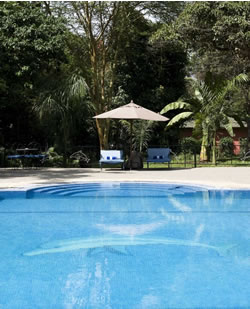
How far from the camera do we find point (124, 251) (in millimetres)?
6051

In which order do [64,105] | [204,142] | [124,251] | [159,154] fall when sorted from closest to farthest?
[124,251] → [159,154] → [64,105] → [204,142]

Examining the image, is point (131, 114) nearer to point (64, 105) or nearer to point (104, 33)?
point (64, 105)

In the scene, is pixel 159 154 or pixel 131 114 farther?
pixel 159 154

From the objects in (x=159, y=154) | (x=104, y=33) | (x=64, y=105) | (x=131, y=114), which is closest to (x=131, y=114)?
(x=131, y=114)

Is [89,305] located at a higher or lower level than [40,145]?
lower

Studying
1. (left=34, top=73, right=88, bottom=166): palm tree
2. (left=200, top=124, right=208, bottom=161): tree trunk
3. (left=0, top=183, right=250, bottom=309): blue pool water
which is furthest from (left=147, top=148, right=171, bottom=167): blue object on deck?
(left=0, top=183, right=250, bottom=309): blue pool water

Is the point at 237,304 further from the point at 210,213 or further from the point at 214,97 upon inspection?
the point at 214,97

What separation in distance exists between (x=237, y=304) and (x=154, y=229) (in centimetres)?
341

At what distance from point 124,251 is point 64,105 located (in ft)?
45.9

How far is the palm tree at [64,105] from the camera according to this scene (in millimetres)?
18969

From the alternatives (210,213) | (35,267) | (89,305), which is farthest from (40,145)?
(89,305)

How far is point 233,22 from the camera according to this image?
18906 millimetres

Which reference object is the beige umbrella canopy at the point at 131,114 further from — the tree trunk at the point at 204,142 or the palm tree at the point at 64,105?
the tree trunk at the point at 204,142

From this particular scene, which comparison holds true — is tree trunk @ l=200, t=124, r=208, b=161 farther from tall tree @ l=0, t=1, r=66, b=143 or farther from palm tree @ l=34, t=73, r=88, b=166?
tall tree @ l=0, t=1, r=66, b=143
